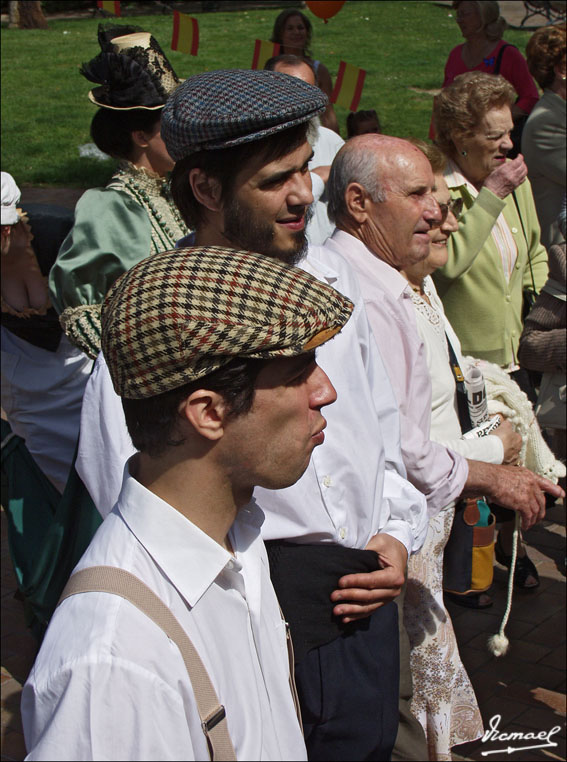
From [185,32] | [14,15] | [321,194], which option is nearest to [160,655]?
[321,194]

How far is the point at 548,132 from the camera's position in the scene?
5578 millimetres

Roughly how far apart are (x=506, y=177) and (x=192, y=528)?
2.82 metres

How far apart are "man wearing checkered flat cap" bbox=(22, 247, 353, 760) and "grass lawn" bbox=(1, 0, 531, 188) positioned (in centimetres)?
1101

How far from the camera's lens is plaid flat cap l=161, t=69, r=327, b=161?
2197 millimetres

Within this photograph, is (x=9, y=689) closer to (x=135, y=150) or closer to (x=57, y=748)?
(x=135, y=150)

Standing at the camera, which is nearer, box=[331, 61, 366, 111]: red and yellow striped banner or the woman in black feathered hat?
the woman in black feathered hat

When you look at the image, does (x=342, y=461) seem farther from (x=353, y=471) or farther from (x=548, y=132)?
(x=548, y=132)

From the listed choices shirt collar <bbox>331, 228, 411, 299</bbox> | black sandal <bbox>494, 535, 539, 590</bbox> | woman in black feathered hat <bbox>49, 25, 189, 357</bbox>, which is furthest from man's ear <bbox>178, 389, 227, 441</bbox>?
black sandal <bbox>494, 535, 539, 590</bbox>

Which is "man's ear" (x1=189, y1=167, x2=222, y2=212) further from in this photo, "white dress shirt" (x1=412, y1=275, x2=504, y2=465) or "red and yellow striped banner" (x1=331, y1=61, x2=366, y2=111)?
"red and yellow striped banner" (x1=331, y1=61, x2=366, y2=111)

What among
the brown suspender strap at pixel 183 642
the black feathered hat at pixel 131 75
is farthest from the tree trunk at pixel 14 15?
the brown suspender strap at pixel 183 642

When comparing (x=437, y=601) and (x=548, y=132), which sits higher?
(x=548, y=132)

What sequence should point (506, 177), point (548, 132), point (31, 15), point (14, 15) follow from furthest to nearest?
point (14, 15) → point (31, 15) → point (548, 132) → point (506, 177)

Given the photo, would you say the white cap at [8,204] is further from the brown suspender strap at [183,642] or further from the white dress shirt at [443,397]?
the brown suspender strap at [183,642]

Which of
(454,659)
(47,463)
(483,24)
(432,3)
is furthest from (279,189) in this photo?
(432,3)
